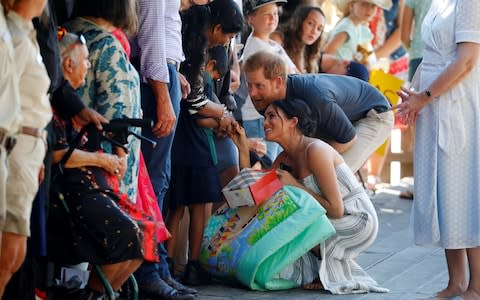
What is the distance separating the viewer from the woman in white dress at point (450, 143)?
20.0 feet

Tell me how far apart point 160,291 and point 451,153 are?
167 centimetres

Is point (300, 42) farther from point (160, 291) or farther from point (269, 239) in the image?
point (160, 291)

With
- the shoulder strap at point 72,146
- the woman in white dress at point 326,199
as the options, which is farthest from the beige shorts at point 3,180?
the woman in white dress at point 326,199

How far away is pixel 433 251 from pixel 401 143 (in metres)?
4.78

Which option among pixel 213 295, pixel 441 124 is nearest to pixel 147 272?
pixel 213 295

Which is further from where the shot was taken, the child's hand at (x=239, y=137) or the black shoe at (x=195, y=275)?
the child's hand at (x=239, y=137)

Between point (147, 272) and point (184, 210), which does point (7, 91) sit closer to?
point (147, 272)

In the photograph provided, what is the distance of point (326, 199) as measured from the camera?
21.6ft

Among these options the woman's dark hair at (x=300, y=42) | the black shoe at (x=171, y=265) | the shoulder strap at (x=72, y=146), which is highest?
the shoulder strap at (x=72, y=146)

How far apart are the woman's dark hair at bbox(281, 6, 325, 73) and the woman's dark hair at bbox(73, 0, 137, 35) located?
318 centimetres

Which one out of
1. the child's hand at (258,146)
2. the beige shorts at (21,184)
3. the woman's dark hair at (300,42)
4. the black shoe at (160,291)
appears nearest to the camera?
the beige shorts at (21,184)

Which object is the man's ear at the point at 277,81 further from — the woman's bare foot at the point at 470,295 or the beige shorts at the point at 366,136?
the woman's bare foot at the point at 470,295

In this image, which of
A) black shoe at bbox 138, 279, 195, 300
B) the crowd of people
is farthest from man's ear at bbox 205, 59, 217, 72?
black shoe at bbox 138, 279, 195, 300

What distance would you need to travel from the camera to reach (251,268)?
6.41 meters
